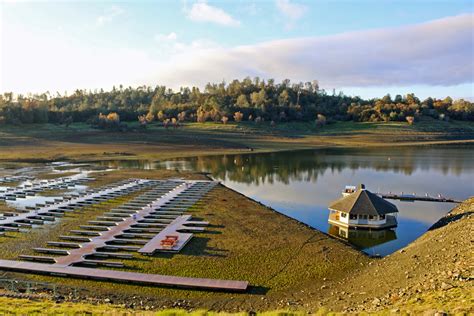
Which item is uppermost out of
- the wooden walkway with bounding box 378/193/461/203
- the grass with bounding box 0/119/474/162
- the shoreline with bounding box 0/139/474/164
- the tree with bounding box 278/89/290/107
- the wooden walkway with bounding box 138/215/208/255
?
the tree with bounding box 278/89/290/107

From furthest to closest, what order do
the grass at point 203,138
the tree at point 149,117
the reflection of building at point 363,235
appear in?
the tree at point 149,117 < the grass at point 203,138 < the reflection of building at point 363,235

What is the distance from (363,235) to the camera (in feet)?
97.1

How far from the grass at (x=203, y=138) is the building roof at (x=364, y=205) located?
55570mm

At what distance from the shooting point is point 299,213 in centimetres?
3566

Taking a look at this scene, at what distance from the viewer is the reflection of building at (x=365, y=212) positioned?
3072 cm

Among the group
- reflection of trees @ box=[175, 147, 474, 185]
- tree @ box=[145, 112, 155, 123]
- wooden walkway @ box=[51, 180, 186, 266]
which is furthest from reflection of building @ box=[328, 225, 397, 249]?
tree @ box=[145, 112, 155, 123]

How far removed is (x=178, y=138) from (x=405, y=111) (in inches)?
3673

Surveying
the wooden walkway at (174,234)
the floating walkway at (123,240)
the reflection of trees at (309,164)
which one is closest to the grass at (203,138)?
the reflection of trees at (309,164)

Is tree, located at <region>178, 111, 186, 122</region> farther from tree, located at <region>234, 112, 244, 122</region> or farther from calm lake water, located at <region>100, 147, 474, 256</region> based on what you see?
calm lake water, located at <region>100, 147, 474, 256</region>

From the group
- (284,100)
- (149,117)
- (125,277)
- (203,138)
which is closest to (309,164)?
(203,138)

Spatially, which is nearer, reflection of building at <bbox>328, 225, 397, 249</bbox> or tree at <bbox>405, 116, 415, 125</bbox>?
reflection of building at <bbox>328, 225, 397, 249</bbox>

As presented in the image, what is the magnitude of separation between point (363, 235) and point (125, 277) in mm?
17888

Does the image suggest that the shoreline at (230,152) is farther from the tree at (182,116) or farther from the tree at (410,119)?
the tree at (182,116)

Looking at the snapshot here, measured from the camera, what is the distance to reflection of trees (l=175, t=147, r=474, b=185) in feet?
195
